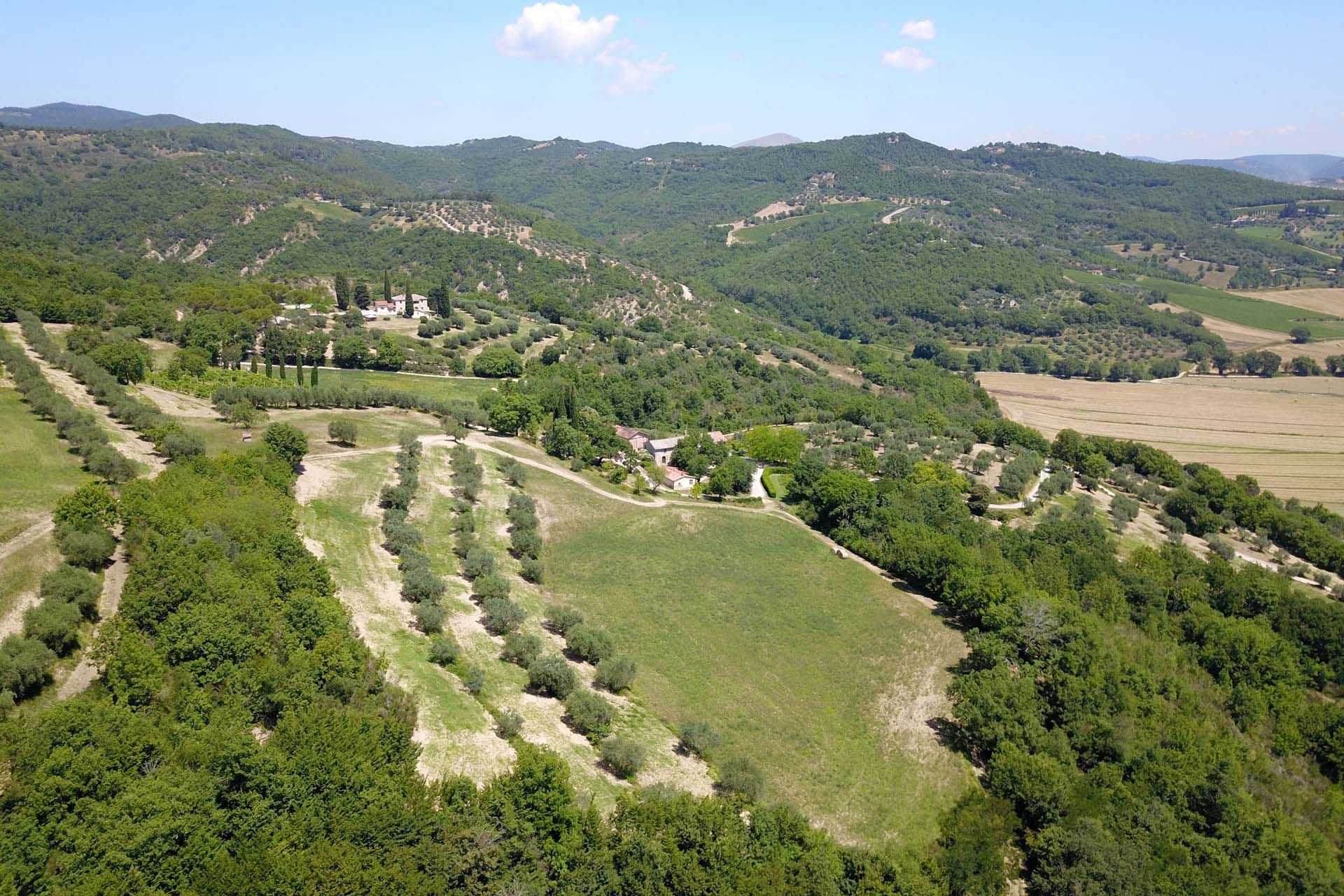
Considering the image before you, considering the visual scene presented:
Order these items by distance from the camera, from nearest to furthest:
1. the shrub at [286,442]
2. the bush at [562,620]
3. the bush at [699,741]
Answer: the bush at [699,741]
the bush at [562,620]
the shrub at [286,442]

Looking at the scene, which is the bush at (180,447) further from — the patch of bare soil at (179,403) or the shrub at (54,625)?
the shrub at (54,625)

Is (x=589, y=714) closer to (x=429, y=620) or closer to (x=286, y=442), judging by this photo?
(x=429, y=620)

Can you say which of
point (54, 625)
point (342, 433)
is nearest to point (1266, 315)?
point (342, 433)

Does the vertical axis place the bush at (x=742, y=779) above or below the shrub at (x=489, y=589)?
below

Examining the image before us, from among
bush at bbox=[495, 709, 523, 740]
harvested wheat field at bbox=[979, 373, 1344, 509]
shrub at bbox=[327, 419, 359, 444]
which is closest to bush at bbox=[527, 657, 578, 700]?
bush at bbox=[495, 709, 523, 740]

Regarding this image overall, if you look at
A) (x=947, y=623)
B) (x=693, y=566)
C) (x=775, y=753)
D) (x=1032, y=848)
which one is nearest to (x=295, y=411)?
(x=693, y=566)

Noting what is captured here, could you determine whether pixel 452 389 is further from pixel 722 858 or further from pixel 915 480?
pixel 722 858

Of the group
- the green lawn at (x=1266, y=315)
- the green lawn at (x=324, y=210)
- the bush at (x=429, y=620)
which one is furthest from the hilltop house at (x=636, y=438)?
the green lawn at (x=1266, y=315)
